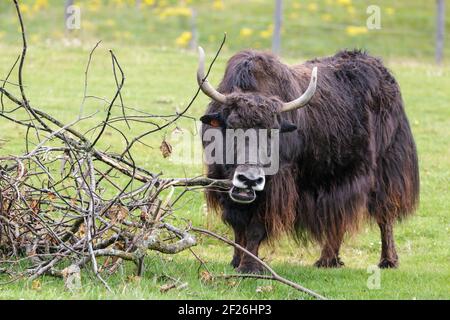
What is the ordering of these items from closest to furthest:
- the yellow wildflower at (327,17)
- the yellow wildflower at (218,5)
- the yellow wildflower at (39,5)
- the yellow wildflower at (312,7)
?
1. the yellow wildflower at (39,5)
2. the yellow wildflower at (327,17)
3. the yellow wildflower at (218,5)
4. the yellow wildflower at (312,7)

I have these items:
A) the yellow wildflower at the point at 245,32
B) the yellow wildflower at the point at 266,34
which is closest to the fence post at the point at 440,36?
the yellow wildflower at the point at 266,34

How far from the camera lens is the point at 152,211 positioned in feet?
23.9

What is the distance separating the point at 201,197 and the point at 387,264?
2661 mm

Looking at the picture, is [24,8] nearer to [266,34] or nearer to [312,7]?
[266,34]

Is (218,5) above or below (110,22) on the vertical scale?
above

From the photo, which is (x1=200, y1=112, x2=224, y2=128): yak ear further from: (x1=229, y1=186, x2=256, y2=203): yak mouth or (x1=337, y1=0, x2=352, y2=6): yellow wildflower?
(x1=337, y1=0, x2=352, y2=6): yellow wildflower

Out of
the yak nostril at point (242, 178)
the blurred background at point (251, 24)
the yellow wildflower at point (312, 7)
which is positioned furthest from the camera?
the yellow wildflower at point (312, 7)

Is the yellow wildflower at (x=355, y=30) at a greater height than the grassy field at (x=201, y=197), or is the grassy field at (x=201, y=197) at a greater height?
the yellow wildflower at (x=355, y=30)

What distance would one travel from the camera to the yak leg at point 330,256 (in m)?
8.58

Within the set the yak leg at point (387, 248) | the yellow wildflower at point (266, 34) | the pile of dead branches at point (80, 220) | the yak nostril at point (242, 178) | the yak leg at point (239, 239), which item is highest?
the yellow wildflower at point (266, 34)

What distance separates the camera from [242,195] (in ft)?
23.3

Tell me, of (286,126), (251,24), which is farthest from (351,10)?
(286,126)

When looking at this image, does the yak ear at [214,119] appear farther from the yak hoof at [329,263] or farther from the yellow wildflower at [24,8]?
the yellow wildflower at [24,8]
